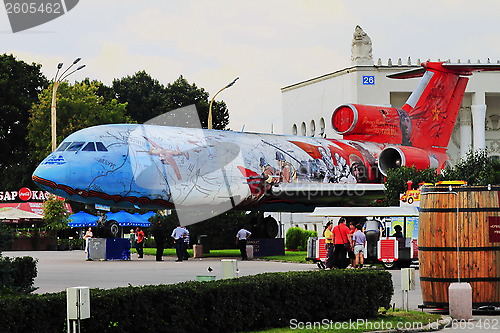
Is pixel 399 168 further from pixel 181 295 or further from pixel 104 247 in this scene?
pixel 181 295

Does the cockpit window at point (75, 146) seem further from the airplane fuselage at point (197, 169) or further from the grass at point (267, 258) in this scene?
the grass at point (267, 258)

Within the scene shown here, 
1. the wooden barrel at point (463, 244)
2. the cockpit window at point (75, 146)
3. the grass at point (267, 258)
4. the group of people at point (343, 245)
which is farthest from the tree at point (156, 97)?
the wooden barrel at point (463, 244)

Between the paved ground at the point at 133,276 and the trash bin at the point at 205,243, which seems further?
the trash bin at the point at 205,243

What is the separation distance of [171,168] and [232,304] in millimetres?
19788

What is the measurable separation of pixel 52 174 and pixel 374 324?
18.5m

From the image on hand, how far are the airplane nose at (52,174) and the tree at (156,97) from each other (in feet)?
204

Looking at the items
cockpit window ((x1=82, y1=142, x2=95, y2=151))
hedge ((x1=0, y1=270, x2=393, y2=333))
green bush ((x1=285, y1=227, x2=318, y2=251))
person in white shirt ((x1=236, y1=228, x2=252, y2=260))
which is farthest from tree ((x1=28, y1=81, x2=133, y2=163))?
hedge ((x1=0, y1=270, x2=393, y2=333))

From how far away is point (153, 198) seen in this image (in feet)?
104

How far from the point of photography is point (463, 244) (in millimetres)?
14992

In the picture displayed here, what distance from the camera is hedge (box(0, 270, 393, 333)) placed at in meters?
10.5

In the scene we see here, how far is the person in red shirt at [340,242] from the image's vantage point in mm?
25688

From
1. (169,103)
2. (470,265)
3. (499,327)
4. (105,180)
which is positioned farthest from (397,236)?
(169,103)

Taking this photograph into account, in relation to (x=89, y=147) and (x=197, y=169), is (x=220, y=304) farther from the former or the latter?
(x=197, y=169)

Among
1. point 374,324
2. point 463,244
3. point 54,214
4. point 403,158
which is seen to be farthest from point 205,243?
point 374,324
